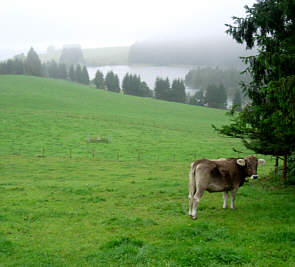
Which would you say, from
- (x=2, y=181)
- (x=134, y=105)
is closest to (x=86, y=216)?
(x=2, y=181)

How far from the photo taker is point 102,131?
48.0 m

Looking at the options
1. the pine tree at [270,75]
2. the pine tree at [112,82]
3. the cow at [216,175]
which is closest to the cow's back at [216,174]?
the cow at [216,175]

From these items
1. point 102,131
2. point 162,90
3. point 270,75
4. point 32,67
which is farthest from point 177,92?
point 270,75

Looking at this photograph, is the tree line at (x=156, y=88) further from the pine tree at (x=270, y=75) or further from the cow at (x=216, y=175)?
the cow at (x=216, y=175)

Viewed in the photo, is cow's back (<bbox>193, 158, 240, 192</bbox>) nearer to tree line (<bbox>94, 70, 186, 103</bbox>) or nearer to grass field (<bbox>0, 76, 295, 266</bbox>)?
grass field (<bbox>0, 76, 295, 266</bbox>)

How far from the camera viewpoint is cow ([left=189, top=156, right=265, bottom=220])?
34.8 ft

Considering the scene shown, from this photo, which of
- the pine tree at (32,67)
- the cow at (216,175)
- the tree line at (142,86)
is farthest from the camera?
the pine tree at (32,67)

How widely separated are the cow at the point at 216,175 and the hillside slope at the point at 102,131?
67.7ft

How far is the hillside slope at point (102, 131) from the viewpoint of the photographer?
35094 millimetres

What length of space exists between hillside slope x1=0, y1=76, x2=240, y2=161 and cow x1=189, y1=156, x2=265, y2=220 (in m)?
20.6

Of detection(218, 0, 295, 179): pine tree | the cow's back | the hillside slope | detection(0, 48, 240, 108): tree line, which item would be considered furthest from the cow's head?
detection(0, 48, 240, 108): tree line

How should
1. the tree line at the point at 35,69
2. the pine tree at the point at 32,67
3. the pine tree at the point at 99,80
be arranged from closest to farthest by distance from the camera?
1. the tree line at the point at 35,69
2. the pine tree at the point at 99,80
3. the pine tree at the point at 32,67

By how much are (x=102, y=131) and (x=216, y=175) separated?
38.3 m

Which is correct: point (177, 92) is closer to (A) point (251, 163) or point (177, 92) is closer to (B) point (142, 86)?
(B) point (142, 86)
